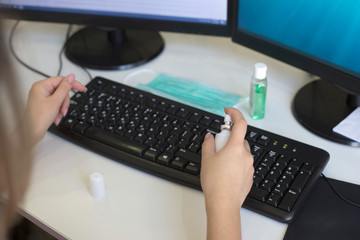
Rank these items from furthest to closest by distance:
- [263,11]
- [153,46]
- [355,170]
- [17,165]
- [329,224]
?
[153,46], [263,11], [355,170], [329,224], [17,165]

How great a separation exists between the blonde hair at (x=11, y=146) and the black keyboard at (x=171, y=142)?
263 millimetres

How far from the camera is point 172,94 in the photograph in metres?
1.03

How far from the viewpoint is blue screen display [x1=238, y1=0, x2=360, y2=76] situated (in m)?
0.83

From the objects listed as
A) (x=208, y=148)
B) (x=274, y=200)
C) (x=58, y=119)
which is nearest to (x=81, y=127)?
(x=58, y=119)

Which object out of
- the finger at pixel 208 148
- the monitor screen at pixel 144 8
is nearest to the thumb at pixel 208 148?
the finger at pixel 208 148

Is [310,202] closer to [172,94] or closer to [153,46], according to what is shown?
[172,94]

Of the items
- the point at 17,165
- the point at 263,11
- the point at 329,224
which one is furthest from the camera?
the point at 263,11

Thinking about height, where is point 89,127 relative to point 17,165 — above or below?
below

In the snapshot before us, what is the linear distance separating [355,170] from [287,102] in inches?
8.6

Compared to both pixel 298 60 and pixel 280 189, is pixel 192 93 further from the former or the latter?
pixel 280 189

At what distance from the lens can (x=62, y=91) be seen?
913mm

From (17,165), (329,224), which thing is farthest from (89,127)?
(329,224)

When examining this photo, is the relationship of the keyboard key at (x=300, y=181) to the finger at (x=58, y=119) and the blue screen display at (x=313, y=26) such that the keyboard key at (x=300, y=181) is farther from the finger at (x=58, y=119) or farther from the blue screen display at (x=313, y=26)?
the finger at (x=58, y=119)

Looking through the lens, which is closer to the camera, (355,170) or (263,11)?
(355,170)
